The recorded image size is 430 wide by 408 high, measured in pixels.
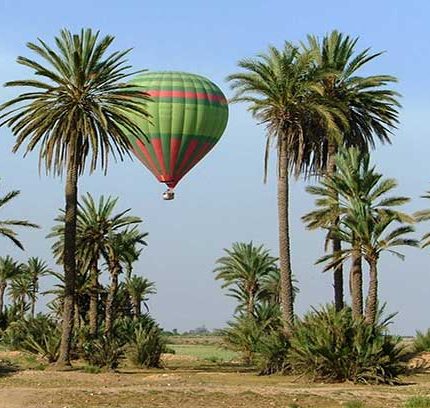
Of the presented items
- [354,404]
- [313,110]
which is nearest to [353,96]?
[313,110]

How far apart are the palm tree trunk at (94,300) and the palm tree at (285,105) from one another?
1272 centimetres

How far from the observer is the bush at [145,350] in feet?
144

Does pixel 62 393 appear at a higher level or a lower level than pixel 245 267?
lower

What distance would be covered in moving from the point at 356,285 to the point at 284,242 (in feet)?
17.0

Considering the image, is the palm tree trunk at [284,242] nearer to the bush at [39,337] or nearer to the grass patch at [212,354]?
the bush at [39,337]

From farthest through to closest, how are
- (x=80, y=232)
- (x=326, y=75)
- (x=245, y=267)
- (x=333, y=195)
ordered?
(x=245, y=267) < (x=80, y=232) < (x=326, y=75) < (x=333, y=195)

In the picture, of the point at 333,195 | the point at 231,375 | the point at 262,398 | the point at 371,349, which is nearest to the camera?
the point at 262,398

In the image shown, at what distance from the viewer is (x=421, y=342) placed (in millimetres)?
48188

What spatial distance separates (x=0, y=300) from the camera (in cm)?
8125

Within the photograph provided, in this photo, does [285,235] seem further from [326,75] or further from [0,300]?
[0,300]

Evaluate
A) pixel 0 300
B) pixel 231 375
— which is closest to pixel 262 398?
pixel 231 375

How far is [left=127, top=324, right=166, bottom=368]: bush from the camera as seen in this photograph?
43.8 m

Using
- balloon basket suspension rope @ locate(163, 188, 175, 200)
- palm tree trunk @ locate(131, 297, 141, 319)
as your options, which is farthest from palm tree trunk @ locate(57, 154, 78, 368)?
palm tree trunk @ locate(131, 297, 141, 319)

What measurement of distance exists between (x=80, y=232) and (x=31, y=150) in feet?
40.8
